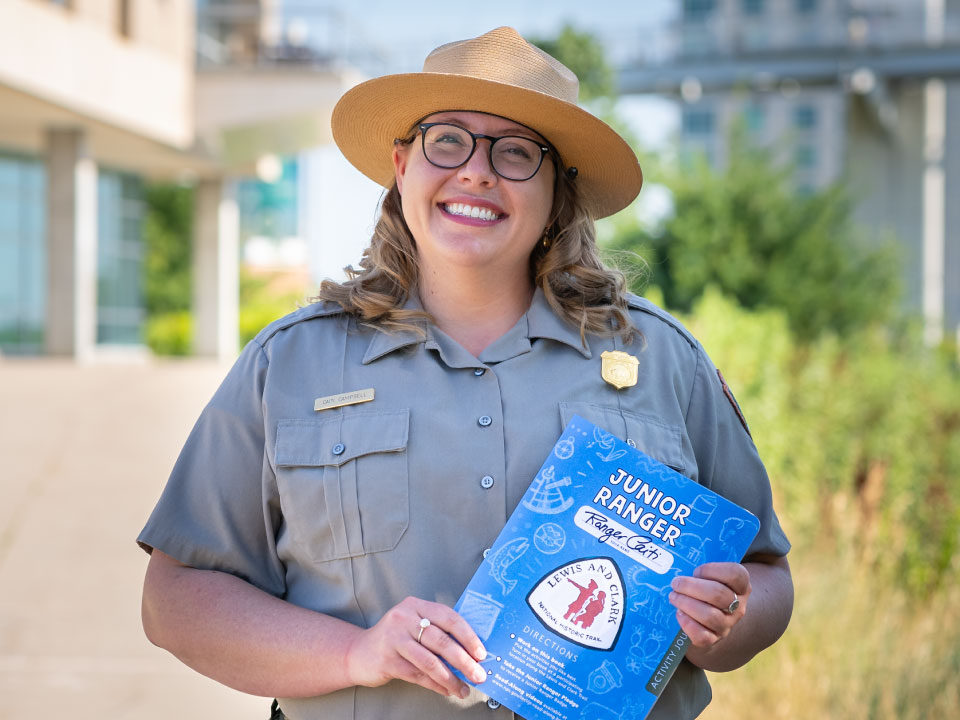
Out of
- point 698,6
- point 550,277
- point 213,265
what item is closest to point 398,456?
point 550,277

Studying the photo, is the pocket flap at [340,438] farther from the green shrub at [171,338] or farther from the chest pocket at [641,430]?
the green shrub at [171,338]

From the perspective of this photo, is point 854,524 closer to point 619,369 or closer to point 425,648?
point 619,369

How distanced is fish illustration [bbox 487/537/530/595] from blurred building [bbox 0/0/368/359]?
16.4m

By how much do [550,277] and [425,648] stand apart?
2.95 ft

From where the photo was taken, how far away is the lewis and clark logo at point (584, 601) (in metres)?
1.97

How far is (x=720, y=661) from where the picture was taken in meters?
2.17

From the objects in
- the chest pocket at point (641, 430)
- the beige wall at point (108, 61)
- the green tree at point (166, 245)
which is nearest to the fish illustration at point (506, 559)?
the chest pocket at point (641, 430)

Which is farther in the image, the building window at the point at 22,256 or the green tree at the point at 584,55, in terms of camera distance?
the building window at the point at 22,256

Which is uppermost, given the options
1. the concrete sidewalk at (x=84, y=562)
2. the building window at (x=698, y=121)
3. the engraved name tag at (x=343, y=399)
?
the building window at (x=698, y=121)

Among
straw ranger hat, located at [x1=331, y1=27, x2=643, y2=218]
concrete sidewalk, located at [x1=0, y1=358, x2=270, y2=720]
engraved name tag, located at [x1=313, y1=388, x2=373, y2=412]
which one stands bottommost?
concrete sidewalk, located at [x1=0, y1=358, x2=270, y2=720]

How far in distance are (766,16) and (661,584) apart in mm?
93689

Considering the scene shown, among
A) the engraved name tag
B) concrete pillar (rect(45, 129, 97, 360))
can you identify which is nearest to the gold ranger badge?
the engraved name tag

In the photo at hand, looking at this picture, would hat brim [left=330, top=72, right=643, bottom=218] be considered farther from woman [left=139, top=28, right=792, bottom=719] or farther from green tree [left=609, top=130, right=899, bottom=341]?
green tree [left=609, top=130, right=899, bottom=341]

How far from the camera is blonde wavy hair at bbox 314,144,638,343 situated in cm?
227
